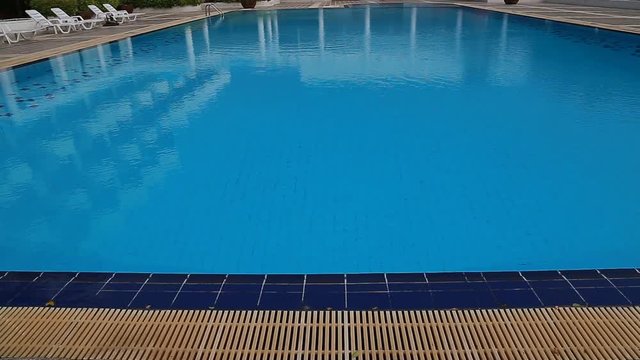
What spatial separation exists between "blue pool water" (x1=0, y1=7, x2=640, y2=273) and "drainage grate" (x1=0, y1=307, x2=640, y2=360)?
2.62 feet

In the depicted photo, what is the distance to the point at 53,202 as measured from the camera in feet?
13.2

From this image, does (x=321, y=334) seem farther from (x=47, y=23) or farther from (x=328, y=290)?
(x=47, y=23)

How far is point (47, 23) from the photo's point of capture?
514 inches

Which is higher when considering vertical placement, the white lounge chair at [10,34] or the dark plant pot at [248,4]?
the dark plant pot at [248,4]

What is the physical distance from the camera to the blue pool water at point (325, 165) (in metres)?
3.28

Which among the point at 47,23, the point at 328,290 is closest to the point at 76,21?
the point at 47,23

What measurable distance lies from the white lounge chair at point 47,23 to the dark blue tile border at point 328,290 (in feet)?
41.5

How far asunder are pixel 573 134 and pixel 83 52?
10.1 metres

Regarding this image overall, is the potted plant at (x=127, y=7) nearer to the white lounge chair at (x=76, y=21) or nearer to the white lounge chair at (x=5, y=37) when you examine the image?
the white lounge chair at (x=76, y=21)

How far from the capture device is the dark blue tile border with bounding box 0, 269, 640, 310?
2.42 m

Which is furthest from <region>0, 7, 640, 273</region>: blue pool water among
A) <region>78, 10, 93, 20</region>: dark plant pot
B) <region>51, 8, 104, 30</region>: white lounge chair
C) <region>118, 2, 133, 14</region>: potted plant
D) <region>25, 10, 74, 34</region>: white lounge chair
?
<region>118, 2, 133, 14</region>: potted plant

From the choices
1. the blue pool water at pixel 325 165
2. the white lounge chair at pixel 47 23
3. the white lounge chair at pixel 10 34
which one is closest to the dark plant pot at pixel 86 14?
the white lounge chair at pixel 47 23

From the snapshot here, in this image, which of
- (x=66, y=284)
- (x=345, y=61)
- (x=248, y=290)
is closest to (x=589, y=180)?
(x=248, y=290)

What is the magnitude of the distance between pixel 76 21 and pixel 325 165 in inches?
523
